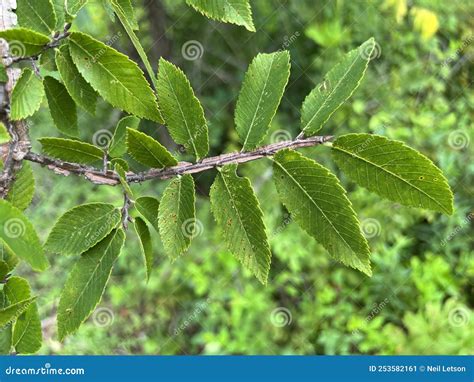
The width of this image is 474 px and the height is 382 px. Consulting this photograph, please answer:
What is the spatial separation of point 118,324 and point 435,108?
1.29m

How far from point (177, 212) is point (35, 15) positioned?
185 mm

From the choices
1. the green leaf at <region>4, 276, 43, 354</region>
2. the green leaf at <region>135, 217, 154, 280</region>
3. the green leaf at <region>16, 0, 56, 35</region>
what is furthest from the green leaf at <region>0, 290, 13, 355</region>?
the green leaf at <region>16, 0, 56, 35</region>

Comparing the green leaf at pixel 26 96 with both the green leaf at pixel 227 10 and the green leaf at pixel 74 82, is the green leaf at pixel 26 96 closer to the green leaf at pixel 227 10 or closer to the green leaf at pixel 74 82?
the green leaf at pixel 74 82

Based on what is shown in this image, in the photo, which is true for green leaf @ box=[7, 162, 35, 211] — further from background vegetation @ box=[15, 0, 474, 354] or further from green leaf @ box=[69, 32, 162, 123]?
background vegetation @ box=[15, 0, 474, 354]

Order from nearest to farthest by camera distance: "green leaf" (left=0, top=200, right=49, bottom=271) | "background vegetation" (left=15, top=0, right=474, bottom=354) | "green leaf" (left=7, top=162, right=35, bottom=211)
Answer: "green leaf" (left=0, top=200, right=49, bottom=271) < "green leaf" (left=7, top=162, right=35, bottom=211) < "background vegetation" (left=15, top=0, right=474, bottom=354)

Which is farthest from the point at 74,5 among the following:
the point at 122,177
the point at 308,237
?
the point at 308,237

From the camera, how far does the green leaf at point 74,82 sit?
486mm

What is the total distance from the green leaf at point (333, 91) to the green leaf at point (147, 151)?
0.11m

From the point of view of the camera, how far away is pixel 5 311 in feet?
1.54

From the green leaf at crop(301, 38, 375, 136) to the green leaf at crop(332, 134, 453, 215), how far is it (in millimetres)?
28

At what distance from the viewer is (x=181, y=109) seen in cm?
50

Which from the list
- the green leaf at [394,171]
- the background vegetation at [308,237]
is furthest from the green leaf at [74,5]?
the background vegetation at [308,237]

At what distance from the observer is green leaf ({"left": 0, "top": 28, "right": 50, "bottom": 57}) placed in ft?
1.42

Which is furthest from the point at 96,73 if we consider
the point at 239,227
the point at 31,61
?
the point at 239,227
